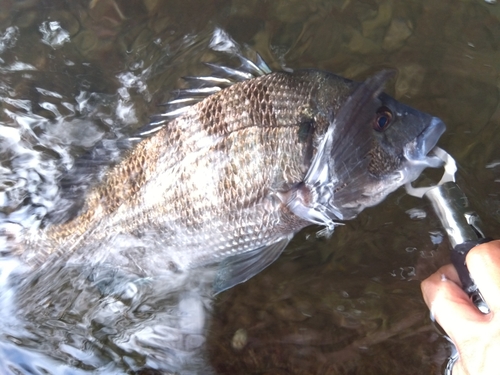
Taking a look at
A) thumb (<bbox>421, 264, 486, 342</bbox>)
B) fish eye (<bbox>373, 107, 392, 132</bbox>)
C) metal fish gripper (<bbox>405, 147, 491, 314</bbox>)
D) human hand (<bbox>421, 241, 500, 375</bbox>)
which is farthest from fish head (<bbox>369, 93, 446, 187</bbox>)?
human hand (<bbox>421, 241, 500, 375</bbox>)

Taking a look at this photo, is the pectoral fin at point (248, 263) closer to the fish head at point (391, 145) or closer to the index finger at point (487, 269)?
the fish head at point (391, 145)

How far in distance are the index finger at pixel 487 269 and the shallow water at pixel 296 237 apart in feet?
3.84

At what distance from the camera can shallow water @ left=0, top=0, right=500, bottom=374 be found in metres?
2.77

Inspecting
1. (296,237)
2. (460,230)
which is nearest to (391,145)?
(460,230)

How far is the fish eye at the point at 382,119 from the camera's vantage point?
227 cm

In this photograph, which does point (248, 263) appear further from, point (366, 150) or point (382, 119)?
point (382, 119)

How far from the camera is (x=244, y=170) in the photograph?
2.32 metres

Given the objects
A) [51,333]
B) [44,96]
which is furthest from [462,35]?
[51,333]

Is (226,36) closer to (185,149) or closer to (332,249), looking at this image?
(185,149)

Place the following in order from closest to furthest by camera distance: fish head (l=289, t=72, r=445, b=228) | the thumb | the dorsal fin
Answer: the thumb, fish head (l=289, t=72, r=445, b=228), the dorsal fin

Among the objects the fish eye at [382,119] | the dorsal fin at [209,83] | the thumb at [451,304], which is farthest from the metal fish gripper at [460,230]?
the dorsal fin at [209,83]

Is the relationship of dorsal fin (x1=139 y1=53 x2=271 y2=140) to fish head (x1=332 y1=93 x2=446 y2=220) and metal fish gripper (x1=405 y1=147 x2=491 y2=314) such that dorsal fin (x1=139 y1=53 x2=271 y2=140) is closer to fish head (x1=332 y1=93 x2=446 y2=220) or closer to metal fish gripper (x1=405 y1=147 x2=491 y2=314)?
fish head (x1=332 y1=93 x2=446 y2=220)

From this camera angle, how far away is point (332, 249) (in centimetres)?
294

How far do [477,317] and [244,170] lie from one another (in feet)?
4.04
